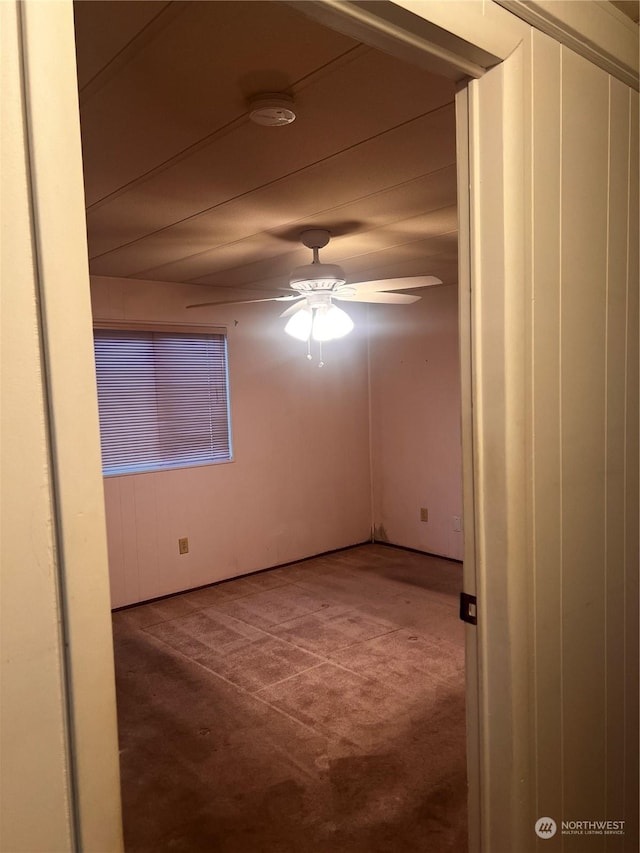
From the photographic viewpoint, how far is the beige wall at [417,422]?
5.11 metres

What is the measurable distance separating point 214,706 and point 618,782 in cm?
201

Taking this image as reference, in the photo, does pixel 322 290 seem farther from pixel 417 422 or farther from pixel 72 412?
pixel 417 422

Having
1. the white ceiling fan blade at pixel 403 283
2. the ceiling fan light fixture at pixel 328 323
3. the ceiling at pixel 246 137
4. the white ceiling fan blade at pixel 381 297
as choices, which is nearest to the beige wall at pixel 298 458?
the ceiling at pixel 246 137

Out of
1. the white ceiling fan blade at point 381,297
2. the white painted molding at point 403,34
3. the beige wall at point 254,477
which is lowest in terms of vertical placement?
the beige wall at point 254,477

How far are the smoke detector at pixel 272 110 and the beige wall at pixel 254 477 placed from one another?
8.73 feet

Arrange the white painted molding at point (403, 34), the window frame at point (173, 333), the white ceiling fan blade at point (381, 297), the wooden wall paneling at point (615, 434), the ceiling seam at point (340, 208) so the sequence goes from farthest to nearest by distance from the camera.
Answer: the window frame at point (173, 333), the white ceiling fan blade at point (381, 297), the ceiling seam at point (340, 208), the wooden wall paneling at point (615, 434), the white painted molding at point (403, 34)

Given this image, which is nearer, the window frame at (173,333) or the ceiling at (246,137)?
the ceiling at (246,137)

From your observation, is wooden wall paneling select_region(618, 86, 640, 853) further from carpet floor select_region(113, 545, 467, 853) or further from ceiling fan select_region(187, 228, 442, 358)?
ceiling fan select_region(187, 228, 442, 358)

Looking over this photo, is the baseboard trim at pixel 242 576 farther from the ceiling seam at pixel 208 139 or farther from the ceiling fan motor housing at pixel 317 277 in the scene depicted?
the ceiling seam at pixel 208 139

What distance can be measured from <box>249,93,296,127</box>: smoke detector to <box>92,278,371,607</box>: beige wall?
2661 millimetres

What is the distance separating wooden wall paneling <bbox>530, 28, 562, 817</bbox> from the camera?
4.01ft

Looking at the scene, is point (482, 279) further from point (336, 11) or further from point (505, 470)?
point (336, 11)

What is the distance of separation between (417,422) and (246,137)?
368 centimetres

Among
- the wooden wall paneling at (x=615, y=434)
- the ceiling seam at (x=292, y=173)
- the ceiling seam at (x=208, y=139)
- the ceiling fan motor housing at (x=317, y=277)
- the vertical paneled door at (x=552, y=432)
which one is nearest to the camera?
the vertical paneled door at (x=552, y=432)
